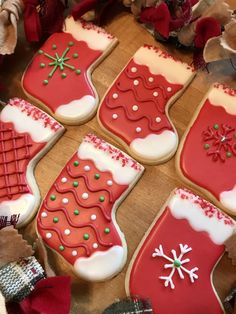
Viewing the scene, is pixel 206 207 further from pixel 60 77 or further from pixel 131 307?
pixel 60 77

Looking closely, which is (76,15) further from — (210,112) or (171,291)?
(171,291)

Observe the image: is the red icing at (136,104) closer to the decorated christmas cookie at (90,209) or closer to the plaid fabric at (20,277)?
the decorated christmas cookie at (90,209)

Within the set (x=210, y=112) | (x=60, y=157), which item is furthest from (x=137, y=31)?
(x=60, y=157)

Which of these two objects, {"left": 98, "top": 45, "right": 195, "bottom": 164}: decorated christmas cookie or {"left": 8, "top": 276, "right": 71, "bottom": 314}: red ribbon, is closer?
{"left": 8, "top": 276, "right": 71, "bottom": 314}: red ribbon

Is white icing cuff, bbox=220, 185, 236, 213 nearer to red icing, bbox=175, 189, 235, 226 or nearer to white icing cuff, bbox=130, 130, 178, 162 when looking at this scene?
red icing, bbox=175, 189, 235, 226

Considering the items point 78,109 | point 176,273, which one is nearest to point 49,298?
point 176,273

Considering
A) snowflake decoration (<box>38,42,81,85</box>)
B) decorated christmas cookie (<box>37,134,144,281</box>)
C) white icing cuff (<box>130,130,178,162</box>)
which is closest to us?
decorated christmas cookie (<box>37,134,144,281</box>)

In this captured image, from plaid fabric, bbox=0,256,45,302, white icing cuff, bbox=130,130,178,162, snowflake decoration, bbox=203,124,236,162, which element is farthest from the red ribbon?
snowflake decoration, bbox=203,124,236,162
